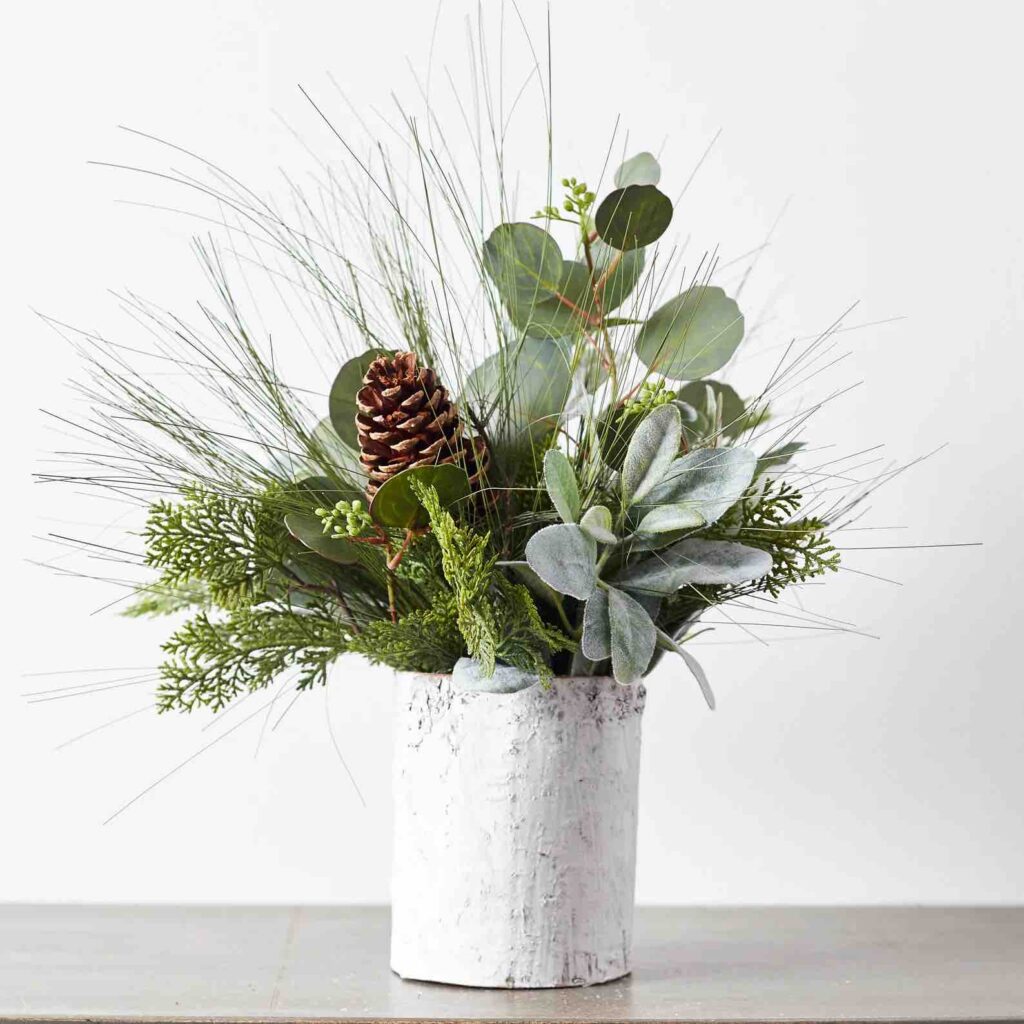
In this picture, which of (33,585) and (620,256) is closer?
(620,256)

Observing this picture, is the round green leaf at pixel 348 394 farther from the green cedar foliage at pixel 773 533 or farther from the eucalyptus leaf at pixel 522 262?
the green cedar foliage at pixel 773 533

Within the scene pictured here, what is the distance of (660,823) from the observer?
982mm

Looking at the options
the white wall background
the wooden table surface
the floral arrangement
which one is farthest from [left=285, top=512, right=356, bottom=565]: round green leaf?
the white wall background

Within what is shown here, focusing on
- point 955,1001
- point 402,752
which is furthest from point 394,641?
point 955,1001

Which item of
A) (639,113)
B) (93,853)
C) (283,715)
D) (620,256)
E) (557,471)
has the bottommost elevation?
(93,853)

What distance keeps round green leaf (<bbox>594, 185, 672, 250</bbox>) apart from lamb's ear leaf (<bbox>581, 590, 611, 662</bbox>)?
19 cm

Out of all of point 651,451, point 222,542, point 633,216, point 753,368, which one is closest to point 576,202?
point 633,216

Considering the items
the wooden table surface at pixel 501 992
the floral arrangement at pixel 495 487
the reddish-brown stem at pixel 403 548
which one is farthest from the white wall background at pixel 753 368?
the reddish-brown stem at pixel 403 548

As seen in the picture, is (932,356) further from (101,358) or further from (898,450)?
(101,358)

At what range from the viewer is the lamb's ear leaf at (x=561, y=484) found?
0.60m

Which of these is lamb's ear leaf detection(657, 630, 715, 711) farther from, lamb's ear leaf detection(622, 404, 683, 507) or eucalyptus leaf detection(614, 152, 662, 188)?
eucalyptus leaf detection(614, 152, 662, 188)

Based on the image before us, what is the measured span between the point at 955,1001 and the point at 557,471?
1.16 ft

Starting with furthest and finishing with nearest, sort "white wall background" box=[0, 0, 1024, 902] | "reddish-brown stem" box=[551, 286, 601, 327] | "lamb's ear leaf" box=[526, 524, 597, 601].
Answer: "white wall background" box=[0, 0, 1024, 902] → "reddish-brown stem" box=[551, 286, 601, 327] → "lamb's ear leaf" box=[526, 524, 597, 601]

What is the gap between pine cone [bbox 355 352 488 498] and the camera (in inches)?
24.3
